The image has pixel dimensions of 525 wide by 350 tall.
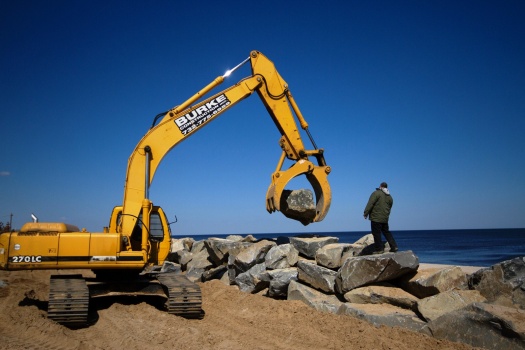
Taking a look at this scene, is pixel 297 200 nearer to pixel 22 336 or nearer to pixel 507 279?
pixel 507 279

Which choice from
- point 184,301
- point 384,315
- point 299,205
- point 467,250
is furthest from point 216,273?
point 467,250

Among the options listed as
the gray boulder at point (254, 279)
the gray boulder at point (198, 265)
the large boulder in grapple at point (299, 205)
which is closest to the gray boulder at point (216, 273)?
the gray boulder at point (198, 265)

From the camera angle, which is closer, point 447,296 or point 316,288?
point 447,296

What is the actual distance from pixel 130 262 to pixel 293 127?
583 centimetres

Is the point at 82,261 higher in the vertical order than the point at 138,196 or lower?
lower

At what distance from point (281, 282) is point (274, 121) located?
4543 millimetres

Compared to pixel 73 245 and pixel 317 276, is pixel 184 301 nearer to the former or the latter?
pixel 73 245

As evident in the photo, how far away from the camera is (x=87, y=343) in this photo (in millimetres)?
6172

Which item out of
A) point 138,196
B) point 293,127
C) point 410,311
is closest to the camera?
point 410,311

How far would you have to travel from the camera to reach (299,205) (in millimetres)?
11766

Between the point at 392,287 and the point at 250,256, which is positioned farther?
the point at 250,256

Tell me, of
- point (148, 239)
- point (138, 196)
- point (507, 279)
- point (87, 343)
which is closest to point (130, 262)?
point (148, 239)

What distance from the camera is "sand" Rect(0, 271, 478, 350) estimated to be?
6.08 metres

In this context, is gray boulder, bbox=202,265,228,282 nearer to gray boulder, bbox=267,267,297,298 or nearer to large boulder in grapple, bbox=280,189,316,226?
large boulder in grapple, bbox=280,189,316,226
